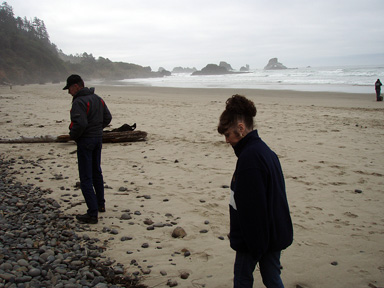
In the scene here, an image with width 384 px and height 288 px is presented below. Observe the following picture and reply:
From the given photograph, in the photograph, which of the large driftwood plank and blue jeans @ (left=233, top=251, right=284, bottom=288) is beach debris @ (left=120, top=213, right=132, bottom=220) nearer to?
blue jeans @ (left=233, top=251, right=284, bottom=288)

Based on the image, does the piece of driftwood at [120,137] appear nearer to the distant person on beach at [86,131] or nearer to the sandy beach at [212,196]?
the sandy beach at [212,196]

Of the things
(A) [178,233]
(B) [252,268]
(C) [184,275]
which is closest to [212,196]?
(A) [178,233]

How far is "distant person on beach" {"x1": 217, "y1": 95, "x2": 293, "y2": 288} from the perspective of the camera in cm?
208

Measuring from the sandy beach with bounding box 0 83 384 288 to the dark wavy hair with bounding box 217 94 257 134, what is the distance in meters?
1.81

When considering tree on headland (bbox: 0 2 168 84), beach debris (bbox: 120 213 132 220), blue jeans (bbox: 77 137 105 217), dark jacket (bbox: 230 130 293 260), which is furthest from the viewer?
tree on headland (bbox: 0 2 168 84)

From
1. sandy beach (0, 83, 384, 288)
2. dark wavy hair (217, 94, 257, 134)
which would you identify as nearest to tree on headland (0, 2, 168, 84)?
sandy beach (0, 83, 384, 288)

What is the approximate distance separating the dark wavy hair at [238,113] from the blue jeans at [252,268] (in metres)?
0.96

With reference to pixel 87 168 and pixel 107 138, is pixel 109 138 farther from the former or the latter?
pixel 87 168

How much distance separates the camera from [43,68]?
74.2 meters

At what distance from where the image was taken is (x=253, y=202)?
6.81 ft

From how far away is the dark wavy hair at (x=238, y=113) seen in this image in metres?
2.28

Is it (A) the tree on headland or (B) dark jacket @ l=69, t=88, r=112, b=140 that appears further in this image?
(A) the tree on headland

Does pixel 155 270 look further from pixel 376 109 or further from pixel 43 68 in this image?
pixel 43 68

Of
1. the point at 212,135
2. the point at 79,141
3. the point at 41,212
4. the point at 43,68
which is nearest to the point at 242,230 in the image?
the point at 79,141
